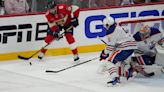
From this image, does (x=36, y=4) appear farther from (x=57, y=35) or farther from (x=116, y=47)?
(x=116, y=47)

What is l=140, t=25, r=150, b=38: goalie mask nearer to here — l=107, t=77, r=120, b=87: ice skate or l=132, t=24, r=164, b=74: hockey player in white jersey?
l=132, t=24, r=164, b=74: hockey player in white jersey

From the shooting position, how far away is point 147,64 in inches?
282

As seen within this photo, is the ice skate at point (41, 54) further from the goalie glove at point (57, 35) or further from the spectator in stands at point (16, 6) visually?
the spectator in stands at point (16, 6)

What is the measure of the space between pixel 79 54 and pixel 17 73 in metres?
1.55

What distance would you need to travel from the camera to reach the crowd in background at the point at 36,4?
8.34 meters

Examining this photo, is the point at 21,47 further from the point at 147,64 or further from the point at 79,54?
the point at 147,64

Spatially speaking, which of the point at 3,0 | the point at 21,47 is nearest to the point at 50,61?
the point at 21,47

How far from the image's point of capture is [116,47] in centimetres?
679

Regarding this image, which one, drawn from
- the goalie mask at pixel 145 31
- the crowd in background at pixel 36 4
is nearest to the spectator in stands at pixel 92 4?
the crowd in background at pixel 36 4

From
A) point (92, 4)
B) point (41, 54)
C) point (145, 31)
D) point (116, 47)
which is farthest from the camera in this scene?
point (92, 4)

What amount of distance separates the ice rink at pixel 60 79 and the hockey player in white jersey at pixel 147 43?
9.1 inches

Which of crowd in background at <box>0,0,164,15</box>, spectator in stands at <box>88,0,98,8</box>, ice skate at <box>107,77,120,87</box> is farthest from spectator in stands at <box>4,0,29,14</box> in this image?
ice skate at <box>107,77,120,87</box>

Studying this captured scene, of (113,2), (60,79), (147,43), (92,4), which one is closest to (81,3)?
(92,4)

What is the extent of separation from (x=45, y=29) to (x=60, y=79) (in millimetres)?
1678
